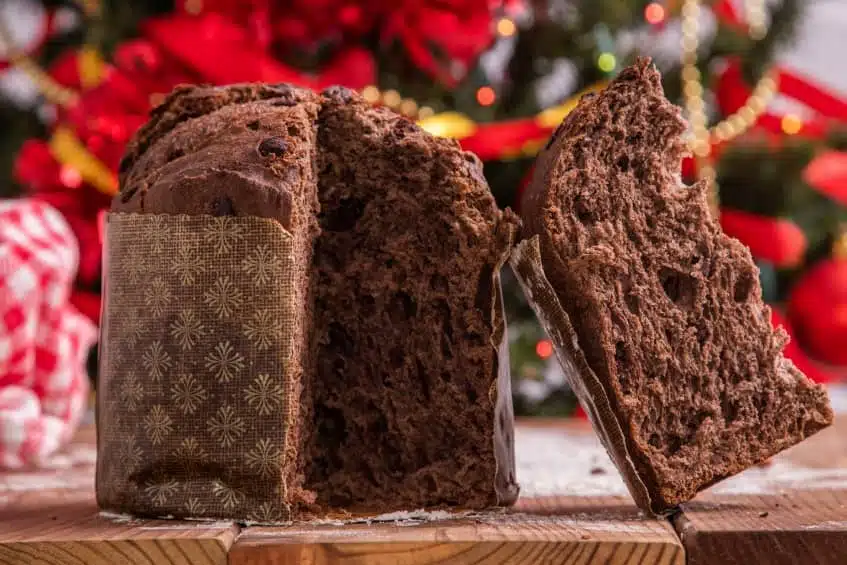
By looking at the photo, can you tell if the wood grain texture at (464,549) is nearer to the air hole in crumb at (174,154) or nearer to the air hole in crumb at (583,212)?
the air hole in crumb at (583,212)

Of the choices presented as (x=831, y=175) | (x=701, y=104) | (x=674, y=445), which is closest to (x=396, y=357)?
(x=674, y=445)

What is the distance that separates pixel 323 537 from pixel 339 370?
0.41 metres

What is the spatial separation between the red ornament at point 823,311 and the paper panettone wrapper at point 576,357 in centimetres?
190

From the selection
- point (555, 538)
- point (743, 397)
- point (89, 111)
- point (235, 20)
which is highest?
point (235, 20)

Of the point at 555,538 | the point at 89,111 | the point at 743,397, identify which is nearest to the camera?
the point at 555,538

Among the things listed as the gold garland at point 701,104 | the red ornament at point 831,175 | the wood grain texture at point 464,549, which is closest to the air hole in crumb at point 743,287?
the wood grain texture at point 464,549

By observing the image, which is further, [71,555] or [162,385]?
[162,385]

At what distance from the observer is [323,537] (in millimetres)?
1632

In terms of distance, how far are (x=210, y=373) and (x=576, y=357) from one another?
1.70ft

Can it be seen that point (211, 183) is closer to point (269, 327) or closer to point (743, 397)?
point (269, 327)

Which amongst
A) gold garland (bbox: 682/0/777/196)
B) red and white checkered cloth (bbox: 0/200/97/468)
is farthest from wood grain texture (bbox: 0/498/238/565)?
gold garland (bbox: 682/0/777/196)

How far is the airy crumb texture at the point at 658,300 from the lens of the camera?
72.2 inches

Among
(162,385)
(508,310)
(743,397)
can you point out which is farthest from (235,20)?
(743,397)

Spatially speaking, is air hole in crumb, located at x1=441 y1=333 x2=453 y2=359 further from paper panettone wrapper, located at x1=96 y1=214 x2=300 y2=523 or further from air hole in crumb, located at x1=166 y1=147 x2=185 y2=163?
air hole in crumb, located at x1=166 y1=147 x2=185 y2=163
